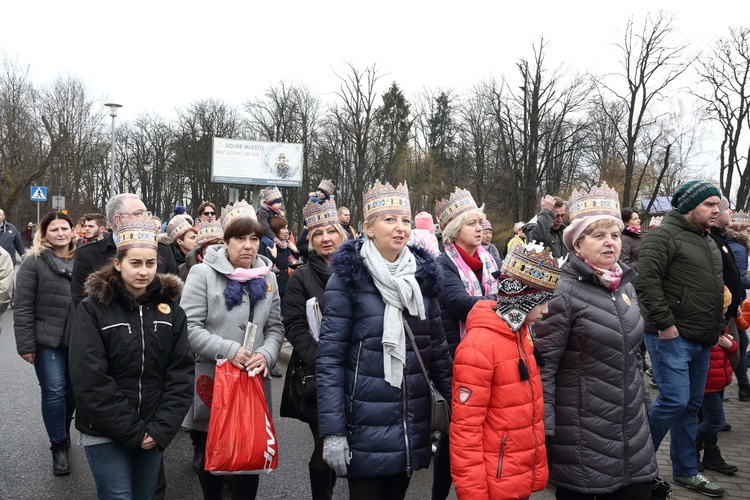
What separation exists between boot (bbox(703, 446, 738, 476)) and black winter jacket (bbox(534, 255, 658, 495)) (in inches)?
89.8

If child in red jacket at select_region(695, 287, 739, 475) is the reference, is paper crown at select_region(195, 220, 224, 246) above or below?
above

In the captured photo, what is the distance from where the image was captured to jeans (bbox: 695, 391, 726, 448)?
5121mm

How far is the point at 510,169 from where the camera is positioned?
42031 millimetres

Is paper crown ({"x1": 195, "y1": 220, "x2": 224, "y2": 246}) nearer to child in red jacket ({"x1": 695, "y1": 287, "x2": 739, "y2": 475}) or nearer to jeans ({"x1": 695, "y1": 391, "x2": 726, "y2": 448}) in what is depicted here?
child in red jacket ({"x1": 695, "y1": 287, "x2": 739, "y2": 475})

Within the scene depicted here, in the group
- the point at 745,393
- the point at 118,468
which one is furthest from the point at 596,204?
the point at 745,393

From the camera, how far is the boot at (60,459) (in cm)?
493

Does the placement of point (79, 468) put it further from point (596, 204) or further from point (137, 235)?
point (596, 204)

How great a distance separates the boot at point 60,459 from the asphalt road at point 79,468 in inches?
2.0

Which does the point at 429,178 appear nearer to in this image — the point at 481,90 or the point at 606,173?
the point at 481,90

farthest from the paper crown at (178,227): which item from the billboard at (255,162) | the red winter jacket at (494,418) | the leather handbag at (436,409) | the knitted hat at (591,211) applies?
the billboard at (255,162)

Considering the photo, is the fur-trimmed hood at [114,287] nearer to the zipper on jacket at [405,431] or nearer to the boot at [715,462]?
the zipper on jacket at [405,431]

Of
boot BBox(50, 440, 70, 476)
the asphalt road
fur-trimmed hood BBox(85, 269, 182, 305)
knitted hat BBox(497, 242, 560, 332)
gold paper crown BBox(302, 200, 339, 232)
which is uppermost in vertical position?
gold paper crown BBox(302, 200, 339, 232)

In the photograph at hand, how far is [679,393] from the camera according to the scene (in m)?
4.43

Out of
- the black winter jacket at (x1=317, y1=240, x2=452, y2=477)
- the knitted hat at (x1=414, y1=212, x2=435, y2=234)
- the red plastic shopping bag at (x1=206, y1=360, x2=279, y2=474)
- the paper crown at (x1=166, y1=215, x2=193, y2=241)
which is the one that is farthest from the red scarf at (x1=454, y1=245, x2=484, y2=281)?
the knitted hat at (x1=414, y1=212, x2=435, y2=234)
